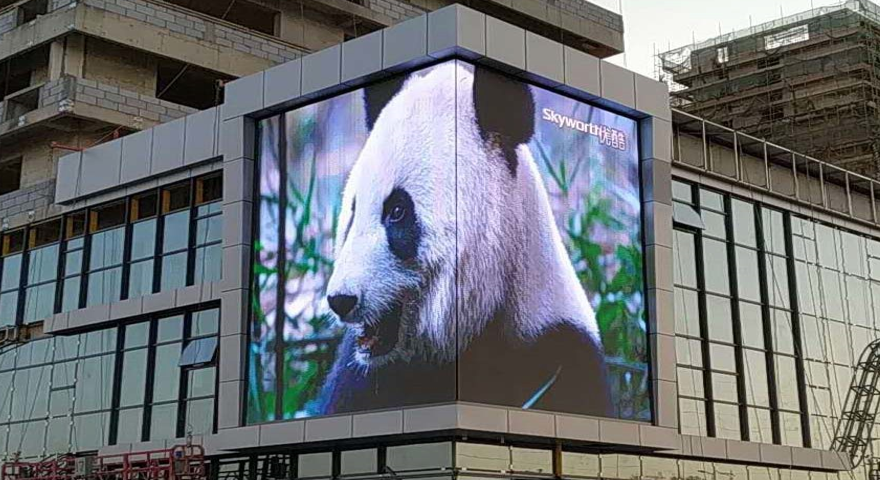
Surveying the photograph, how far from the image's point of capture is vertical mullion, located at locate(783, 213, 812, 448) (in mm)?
35281

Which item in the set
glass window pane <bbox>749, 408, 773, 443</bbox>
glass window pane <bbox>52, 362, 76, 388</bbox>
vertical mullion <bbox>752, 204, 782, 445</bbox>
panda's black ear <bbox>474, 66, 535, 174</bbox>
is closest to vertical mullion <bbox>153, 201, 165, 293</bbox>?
glass window pane <bbox>52, 362, 76, 388</bbox>

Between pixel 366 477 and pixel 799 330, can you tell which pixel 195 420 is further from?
pixel 799 330

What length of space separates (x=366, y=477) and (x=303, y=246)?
18.1ft

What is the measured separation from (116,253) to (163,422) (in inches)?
214

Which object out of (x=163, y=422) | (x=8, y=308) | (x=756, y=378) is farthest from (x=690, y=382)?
(x=8, y=308)

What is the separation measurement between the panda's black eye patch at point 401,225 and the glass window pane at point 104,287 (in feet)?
34.8

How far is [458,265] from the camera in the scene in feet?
88.2

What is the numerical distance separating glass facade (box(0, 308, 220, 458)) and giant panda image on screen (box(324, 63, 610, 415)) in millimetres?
5729

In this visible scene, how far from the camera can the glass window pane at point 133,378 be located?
33812 millimetres

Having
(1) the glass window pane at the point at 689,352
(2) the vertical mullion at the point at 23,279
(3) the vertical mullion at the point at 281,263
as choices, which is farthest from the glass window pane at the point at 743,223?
(2) the vertical mullion at the point at 23,279

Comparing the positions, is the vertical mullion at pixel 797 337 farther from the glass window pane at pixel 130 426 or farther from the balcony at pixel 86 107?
the balcony at pixel 86 107

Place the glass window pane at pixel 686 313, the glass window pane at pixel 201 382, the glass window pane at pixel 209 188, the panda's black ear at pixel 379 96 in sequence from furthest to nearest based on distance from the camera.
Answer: the glass window pane at pixel 209 188
the glass window pane at pixel 686 313
the glass window pane at pixel 201 382
the panda's black ear at pixel 379 96

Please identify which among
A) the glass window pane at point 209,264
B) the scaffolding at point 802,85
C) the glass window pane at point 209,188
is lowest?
the glass window pane at point 209,264

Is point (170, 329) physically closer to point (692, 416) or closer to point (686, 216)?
point (692, 416)
